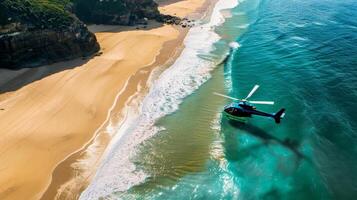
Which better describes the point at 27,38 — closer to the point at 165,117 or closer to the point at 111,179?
the point at 165,117

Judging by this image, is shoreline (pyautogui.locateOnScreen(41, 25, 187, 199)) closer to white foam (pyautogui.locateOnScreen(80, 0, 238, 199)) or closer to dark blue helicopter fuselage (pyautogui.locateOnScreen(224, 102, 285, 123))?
white foam (pyautogui.locateOnScreen(80, 0, 238, 199))

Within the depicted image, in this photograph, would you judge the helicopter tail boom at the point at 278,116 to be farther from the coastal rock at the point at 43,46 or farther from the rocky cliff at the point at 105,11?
the rocky cliff at the point at 105,11

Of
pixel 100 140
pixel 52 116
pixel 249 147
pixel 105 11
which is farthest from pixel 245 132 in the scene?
pixel 105 11

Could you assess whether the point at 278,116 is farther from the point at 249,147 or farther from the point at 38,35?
the point at 38,35

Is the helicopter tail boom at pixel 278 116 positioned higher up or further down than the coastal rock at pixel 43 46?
further down

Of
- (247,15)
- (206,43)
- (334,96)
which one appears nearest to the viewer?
(334,96)

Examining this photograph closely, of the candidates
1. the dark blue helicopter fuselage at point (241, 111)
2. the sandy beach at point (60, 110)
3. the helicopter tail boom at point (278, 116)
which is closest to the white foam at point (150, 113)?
the sandy beach at point (60, 110)

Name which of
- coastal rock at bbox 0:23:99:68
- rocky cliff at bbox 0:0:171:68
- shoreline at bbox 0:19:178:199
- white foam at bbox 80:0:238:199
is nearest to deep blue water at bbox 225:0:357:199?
white foam at bbox 80:0:238:199

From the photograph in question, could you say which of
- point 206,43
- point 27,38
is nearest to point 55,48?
point 27,38
